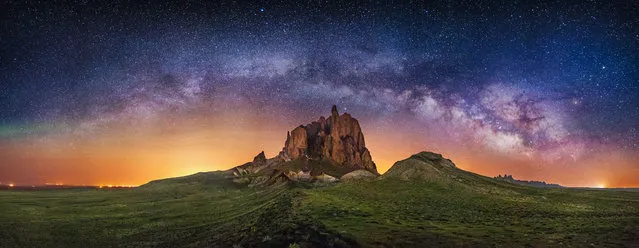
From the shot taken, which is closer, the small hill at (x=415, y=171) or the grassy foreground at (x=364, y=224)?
the grassy foreground at (x=364, y=224)

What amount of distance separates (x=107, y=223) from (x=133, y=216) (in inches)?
438

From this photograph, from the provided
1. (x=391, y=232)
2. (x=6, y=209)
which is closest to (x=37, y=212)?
(x=6, y=209)

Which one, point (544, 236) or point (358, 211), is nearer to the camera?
point (544, 236)

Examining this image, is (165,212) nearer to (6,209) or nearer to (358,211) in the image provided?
(6,209)

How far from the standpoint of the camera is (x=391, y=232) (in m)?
43.0

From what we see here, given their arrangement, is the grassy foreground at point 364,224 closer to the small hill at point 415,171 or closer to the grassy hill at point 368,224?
the grassy hill at point 368,224

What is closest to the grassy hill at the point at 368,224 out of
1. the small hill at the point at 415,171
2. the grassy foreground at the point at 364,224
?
the grassy foreground at the point at 364,224

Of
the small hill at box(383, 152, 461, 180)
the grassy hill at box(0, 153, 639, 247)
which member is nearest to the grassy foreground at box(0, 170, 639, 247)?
the grassy hill at box(0, 153, 639, 247)

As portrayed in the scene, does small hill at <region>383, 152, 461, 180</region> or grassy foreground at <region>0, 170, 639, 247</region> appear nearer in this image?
grassy foreground at <region>0, 170, 639, 247</region>

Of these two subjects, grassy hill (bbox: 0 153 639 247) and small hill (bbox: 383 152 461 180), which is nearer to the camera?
grassy hill (bbox: 0 153 639 247)

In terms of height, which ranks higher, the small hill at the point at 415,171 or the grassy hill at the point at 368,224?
the small hill at the point at 415,171

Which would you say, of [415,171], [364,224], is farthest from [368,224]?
[415,171]

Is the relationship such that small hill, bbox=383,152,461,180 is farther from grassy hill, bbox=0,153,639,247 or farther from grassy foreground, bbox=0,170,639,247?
grassy foreground, bbox=0,170,639,247

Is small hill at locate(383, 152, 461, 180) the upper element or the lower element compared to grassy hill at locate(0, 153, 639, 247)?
upper
